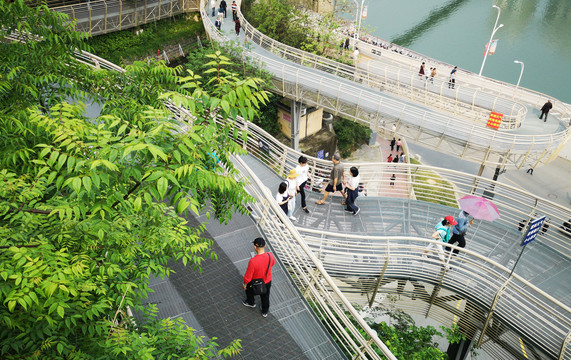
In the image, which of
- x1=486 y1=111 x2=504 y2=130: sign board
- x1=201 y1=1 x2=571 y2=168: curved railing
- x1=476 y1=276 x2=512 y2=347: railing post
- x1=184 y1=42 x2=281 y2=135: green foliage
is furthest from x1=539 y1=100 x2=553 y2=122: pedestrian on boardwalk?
x1=476 y1=276 x2=512 y2=347: railing post

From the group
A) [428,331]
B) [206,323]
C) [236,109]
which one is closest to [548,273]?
[428,331]

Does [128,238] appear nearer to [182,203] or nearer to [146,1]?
[182,203]

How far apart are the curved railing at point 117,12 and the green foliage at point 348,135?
12.7m

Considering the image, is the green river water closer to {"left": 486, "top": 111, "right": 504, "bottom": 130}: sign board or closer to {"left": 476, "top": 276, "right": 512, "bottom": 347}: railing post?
{"left": 486, "top": 111, "right": 504, "bottom": 130}: sign board

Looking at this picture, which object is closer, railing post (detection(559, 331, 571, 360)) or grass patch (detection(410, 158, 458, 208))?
railing post (detection(559, 331, 571, 360))

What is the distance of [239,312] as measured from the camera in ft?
19.1

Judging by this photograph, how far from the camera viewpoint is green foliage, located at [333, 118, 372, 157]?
27.6m

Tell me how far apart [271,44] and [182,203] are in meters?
22.3

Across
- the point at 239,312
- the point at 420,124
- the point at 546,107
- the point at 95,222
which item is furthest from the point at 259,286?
the point at 546,107

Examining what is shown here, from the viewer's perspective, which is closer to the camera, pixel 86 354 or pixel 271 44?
pixel 86 354

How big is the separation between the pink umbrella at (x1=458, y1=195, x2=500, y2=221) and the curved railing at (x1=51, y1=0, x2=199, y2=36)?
20.0 metres

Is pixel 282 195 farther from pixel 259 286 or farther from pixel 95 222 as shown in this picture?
pixel 95 222

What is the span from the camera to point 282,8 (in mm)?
26078

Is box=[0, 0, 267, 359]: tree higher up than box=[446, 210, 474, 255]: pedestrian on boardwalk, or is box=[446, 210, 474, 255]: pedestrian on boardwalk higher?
box=[0, 0, 267, 359]: tree
